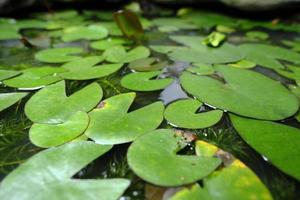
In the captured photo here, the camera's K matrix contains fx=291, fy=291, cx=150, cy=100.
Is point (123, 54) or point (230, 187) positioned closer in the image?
point (230, 187)

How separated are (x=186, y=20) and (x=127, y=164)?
4.77ft

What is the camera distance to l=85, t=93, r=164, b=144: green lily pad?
28.6 inches

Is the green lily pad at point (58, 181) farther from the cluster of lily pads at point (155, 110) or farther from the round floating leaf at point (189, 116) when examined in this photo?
the round floating leaf at point (189, 116)

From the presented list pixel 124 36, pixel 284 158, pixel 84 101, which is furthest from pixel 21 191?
pixel 124 36

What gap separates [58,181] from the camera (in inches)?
23.2

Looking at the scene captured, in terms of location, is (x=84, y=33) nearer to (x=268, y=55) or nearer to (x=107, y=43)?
(x=107, y=43)

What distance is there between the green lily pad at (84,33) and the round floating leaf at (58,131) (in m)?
0.81

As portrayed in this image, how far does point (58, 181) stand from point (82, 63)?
2.19ft

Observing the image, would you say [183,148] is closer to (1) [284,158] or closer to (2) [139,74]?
(1) [284,158]

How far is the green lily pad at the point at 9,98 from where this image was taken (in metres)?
0.86

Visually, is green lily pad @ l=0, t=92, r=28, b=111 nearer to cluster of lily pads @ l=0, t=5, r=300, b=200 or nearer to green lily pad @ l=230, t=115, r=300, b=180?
cluster of lily pads @ l=0, t=5, r=300, b=200

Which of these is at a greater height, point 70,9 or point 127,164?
point 70,9

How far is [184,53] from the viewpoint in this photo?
4.18 ft

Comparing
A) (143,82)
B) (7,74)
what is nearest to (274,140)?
(143,82)
